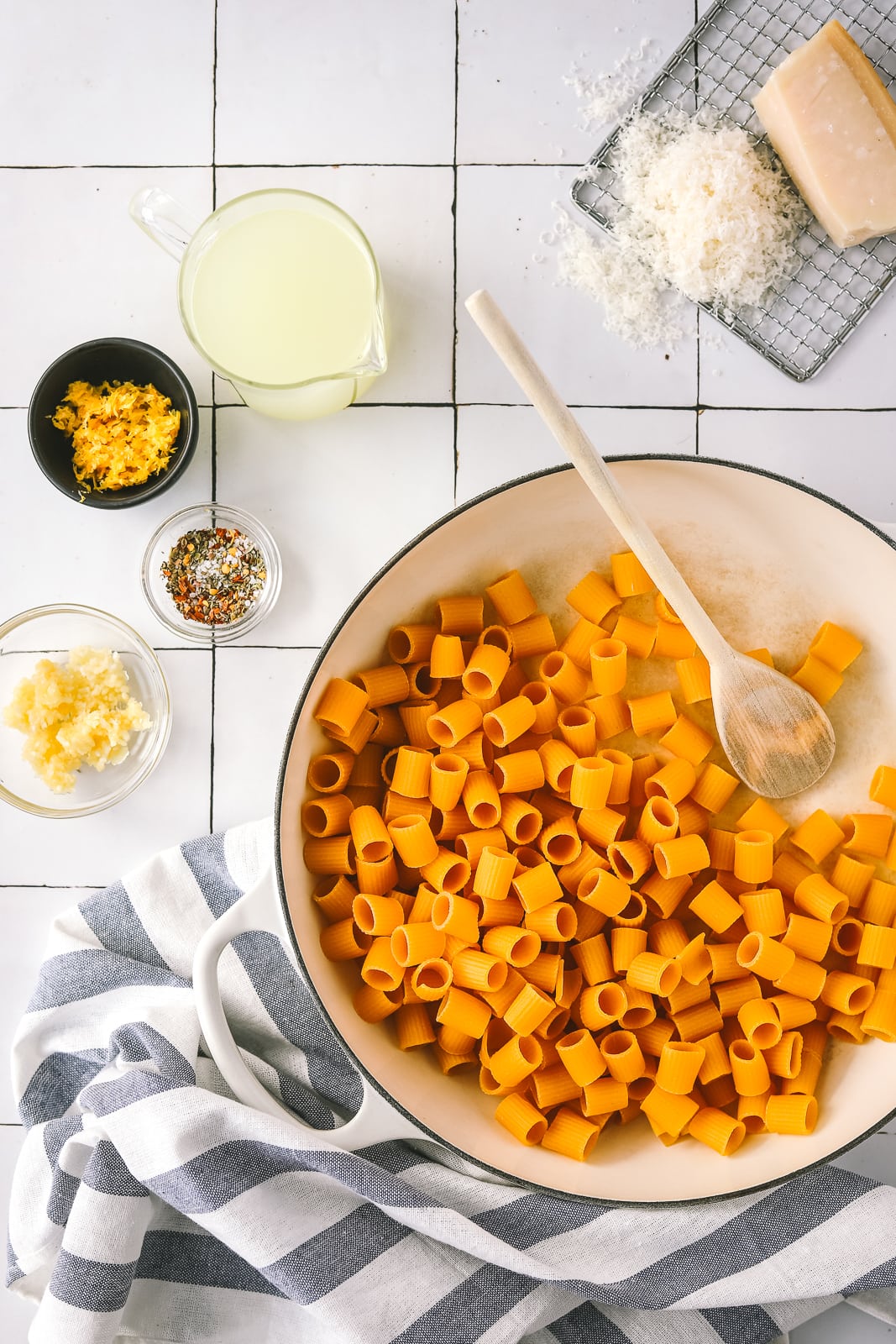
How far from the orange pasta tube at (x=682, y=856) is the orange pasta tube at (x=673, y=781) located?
0.04 metres

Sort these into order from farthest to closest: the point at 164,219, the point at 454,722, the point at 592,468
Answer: the point at 164,219 < the point at 454,722 < the point at 592,468

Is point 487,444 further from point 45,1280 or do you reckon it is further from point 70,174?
point 45,1280

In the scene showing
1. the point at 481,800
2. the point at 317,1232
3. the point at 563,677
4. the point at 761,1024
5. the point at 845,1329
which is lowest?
the point at 845,1329

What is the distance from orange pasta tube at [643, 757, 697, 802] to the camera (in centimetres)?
100

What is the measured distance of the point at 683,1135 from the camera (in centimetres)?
100

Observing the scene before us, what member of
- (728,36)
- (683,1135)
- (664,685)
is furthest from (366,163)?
(683,1135)

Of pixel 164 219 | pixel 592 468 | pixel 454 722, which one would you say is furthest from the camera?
pixel 164 219

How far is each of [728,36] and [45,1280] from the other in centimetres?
153

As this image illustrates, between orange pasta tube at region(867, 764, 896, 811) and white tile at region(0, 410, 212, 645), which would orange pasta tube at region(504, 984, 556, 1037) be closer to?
orange pasta tube at region(867, 764, 896, 811)

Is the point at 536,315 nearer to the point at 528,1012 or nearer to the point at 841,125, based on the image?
the point at 841,125

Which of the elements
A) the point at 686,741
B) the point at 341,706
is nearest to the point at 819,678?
the point at 686,741

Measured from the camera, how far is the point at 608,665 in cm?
100

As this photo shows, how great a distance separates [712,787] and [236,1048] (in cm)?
52

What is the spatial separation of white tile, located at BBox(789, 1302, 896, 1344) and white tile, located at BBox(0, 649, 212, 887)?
85cm
